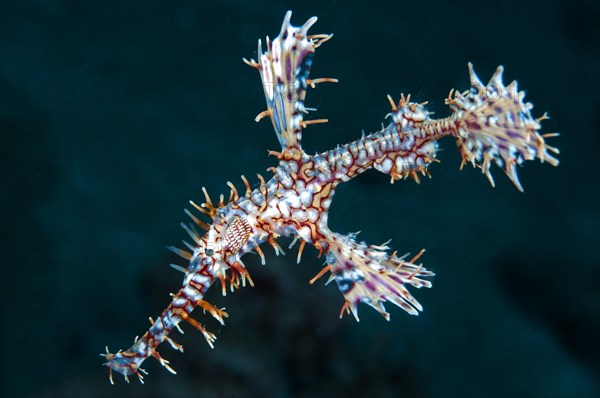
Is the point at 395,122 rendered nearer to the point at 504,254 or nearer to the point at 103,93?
the point at 504,254

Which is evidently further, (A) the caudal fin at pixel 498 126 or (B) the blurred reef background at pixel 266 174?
(B) the blurred reef background at pixel 266 174

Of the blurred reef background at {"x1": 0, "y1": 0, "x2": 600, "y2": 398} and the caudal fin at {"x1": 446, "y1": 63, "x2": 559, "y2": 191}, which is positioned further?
the blurred reef background at {"x1": 0, "y1": 0, "x2": 600, "y2": 398}

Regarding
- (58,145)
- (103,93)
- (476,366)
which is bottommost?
(476,366)

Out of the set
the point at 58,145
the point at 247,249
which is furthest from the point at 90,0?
the point at 247,249

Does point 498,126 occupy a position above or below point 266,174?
below

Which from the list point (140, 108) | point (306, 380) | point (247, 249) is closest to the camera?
point (247, 249)

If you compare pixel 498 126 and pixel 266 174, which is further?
pixel 266 174

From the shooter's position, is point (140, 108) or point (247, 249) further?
point (140, 108)

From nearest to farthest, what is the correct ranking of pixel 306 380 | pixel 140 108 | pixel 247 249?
pixel 247 249 → pixel 306 380 → pixel 140 108
